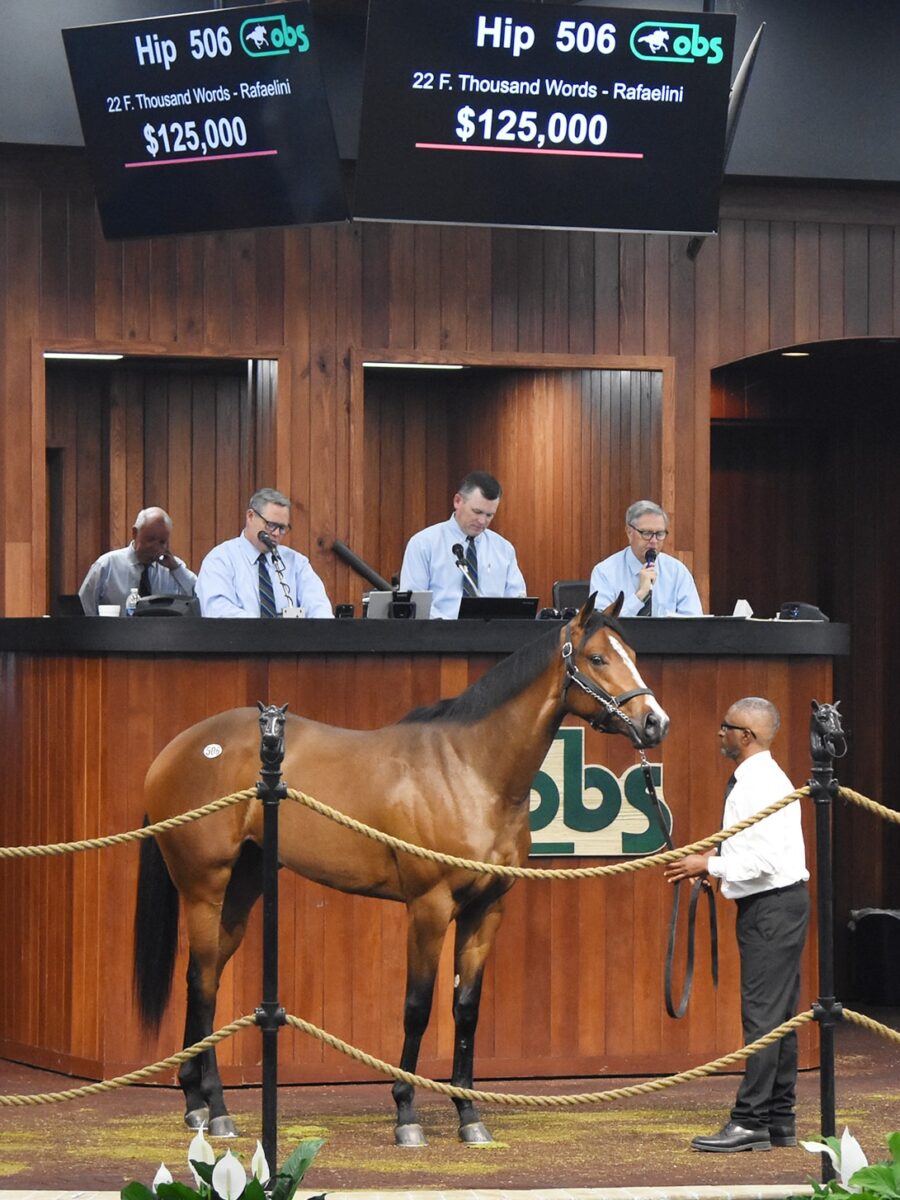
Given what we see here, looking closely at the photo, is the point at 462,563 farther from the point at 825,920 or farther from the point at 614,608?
the point at 825,920

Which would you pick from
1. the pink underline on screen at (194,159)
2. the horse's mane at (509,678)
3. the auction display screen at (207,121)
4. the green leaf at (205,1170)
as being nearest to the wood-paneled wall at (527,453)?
the auction display screen at (207,121)

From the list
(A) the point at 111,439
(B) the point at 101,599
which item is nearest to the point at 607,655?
(B) the point at 101,599

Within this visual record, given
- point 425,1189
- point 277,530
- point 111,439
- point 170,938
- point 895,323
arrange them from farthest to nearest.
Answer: point 111,439, point 895,323, point 277,530, point 170,938, point 425,1189

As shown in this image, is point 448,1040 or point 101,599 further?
point 101,599

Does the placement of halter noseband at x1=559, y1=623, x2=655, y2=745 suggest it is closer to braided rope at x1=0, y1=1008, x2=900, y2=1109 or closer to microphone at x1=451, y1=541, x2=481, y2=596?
braided rope at x1=0, y1=1008, x2=900, y2=1109

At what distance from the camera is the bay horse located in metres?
5.69

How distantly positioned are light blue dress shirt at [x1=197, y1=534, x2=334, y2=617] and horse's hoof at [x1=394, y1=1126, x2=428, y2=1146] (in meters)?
1.99

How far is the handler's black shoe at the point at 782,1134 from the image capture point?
554cm

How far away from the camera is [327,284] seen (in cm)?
906

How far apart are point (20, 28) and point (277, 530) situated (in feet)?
9.36

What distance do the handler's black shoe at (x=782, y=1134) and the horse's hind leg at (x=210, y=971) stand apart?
1.52m

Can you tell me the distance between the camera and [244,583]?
7164 millimetres

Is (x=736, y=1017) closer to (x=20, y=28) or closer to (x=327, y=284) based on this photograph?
(x=327, y=284)

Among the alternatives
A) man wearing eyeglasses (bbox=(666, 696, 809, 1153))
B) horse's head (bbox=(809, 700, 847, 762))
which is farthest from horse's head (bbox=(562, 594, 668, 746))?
horse's head (bbox=(809, 700, 847, 762))
